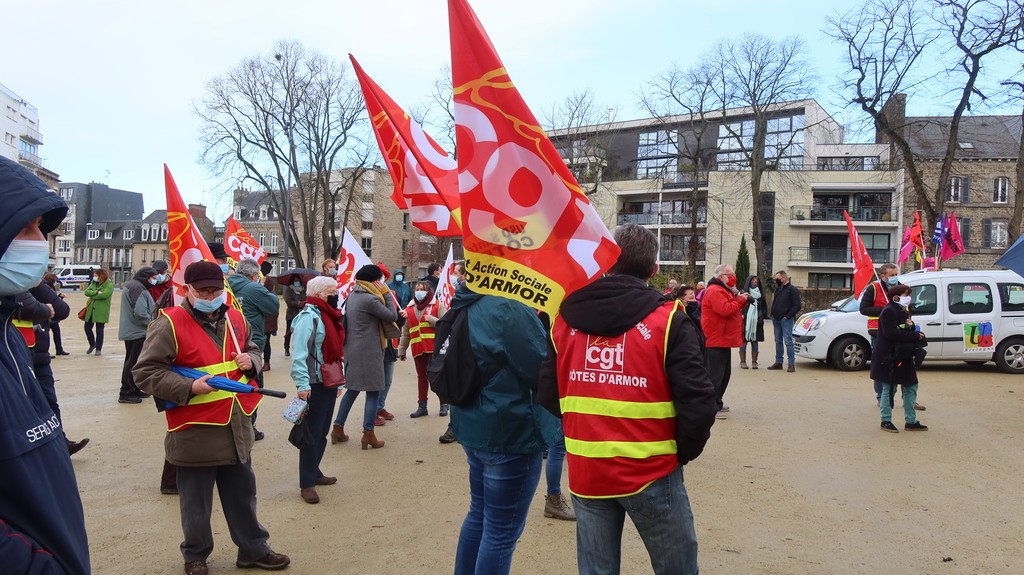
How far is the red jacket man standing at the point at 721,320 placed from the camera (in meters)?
8.08

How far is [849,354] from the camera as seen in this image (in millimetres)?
13664

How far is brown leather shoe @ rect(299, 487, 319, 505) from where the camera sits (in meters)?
5.39

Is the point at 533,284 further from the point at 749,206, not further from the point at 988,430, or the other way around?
the point at 749,206

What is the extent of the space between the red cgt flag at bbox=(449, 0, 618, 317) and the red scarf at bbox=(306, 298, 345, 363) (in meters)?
3.20

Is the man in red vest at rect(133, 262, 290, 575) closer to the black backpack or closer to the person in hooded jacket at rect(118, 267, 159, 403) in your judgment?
the black backpack

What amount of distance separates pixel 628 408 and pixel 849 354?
12707 millimetres

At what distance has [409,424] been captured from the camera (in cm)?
838

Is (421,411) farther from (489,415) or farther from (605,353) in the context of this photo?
(605,353)

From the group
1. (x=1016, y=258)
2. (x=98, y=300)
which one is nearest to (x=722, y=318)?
(x=1016, y=258)

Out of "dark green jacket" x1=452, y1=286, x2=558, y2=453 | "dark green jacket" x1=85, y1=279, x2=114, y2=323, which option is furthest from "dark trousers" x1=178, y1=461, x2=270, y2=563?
"dark green jacket" x1=85, y1=279, x2=114, y2=323

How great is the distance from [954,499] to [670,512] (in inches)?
167

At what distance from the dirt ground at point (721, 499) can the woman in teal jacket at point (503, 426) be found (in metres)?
0.98

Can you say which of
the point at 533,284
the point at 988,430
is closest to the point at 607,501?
the point at 533,284

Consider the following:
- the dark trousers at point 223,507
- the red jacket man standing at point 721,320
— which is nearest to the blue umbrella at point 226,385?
the dark trousers at point 223,507
